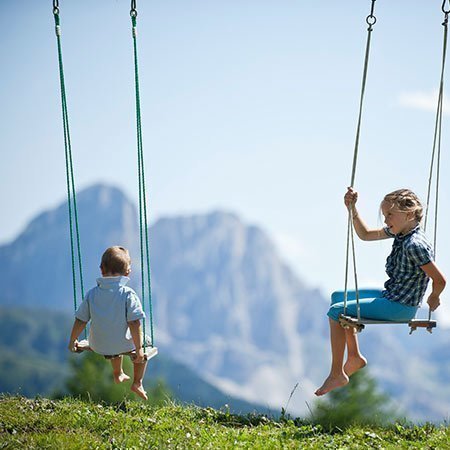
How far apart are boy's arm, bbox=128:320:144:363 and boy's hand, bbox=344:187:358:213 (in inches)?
93.3

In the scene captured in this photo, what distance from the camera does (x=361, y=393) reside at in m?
51.7

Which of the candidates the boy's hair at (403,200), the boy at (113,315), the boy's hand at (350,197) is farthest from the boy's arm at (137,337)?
the boy's hair at (403,200)

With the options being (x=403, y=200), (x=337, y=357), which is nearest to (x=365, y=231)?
(x=403, y=200)

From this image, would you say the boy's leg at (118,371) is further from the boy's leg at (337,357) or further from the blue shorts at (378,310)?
the blue shorts at (378,310)

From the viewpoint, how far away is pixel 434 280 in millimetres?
7117

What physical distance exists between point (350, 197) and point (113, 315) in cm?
261

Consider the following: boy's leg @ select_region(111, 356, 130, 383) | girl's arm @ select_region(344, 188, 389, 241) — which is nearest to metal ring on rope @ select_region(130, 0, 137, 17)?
girl's arm @ select_region(344, 188, 389, 241)

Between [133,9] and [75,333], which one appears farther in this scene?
[133,9]

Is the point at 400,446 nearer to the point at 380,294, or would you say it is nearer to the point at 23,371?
the point at 380,294

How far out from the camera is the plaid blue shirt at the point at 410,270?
7145mm

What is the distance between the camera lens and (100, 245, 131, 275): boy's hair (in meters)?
7.55

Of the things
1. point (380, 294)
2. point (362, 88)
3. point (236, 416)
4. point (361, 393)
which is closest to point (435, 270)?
point (380, 294)

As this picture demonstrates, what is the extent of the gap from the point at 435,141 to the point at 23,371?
18657cm

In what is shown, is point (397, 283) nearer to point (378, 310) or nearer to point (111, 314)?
point (378, 310)
